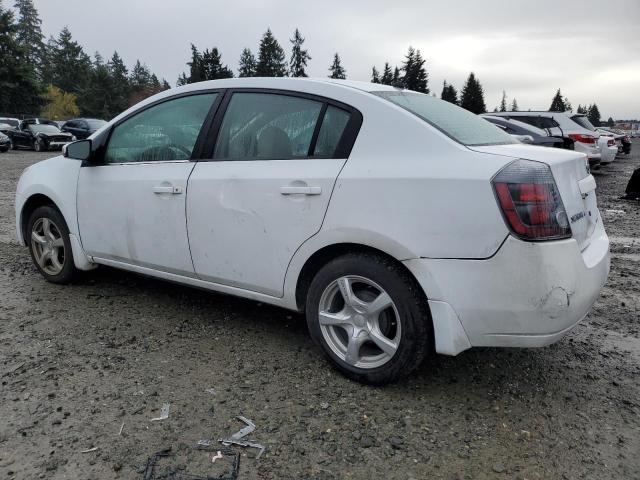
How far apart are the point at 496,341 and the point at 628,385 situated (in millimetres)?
1041

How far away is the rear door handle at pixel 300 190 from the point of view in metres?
2.82

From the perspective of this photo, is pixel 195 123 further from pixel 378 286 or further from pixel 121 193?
pixel 378 286

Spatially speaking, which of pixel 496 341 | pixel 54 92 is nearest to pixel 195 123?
pixel 496 341

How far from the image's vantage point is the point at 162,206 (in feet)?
11.4

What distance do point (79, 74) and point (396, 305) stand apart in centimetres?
10022

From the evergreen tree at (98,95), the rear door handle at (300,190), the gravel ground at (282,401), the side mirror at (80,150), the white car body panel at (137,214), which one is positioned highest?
the evergreen tree at (98,95)

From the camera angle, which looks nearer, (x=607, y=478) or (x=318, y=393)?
(x=607, y=478)

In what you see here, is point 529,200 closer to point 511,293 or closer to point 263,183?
point 511,293

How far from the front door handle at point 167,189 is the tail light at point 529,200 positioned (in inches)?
77.8

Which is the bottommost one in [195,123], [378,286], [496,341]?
[496,341]

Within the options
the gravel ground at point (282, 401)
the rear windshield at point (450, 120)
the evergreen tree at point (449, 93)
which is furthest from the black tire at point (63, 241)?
the evergreen tree at point (449, 93)

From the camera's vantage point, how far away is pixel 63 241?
169 inches

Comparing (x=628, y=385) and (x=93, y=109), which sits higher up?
(x=93, y=109)

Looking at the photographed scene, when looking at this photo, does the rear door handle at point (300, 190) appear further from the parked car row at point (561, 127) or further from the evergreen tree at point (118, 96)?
the evergreen tree at point (118, 96)
